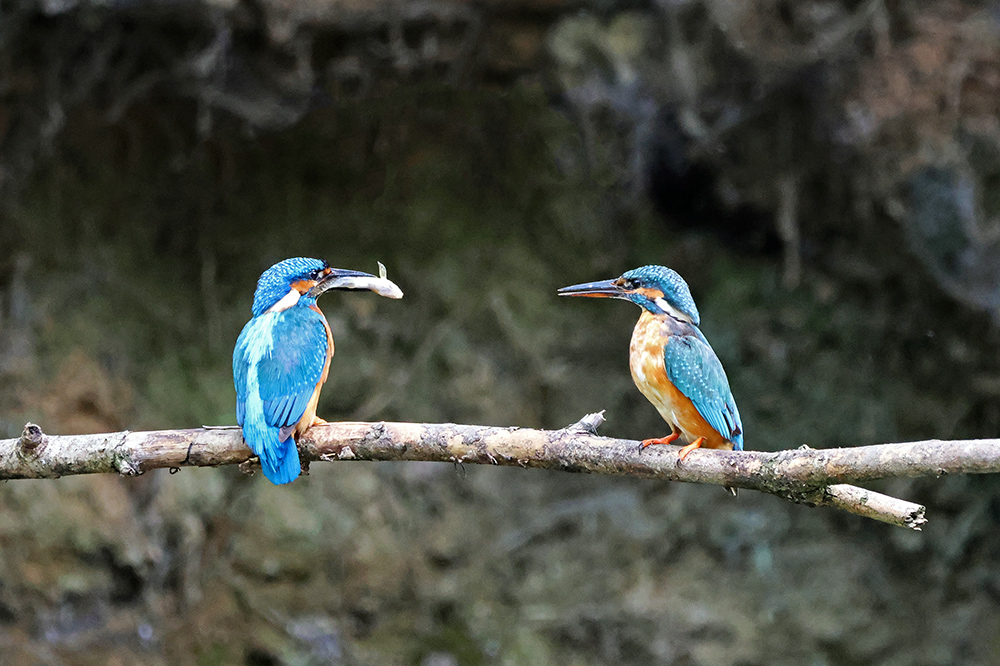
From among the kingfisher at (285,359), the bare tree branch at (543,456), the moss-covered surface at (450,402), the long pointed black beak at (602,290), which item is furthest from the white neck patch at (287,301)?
the moss-covered surface at (450,402)

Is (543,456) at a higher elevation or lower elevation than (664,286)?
lower

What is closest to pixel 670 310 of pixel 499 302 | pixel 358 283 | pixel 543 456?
pixel 543 456

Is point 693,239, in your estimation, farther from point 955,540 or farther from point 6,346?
point 6,346

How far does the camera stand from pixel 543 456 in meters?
1.94

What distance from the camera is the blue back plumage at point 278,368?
204 cm

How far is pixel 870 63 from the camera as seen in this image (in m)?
4.05

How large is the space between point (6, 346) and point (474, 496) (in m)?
2.43

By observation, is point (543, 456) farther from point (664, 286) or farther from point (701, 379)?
point (664, 286)

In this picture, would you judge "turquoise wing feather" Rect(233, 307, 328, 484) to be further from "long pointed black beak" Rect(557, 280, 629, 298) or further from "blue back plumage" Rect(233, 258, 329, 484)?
"long pointed black beak" Rect(557, 280, 629, 298)

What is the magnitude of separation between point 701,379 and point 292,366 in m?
1.01

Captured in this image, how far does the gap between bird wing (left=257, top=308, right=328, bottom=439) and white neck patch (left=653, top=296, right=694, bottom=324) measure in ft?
2.87

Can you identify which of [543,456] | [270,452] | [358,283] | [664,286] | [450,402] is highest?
[358,283]

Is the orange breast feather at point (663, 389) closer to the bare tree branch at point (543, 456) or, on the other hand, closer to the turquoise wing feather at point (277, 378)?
the bare tree branch at point (543, 456)

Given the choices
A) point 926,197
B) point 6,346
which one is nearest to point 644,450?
point 926,197
